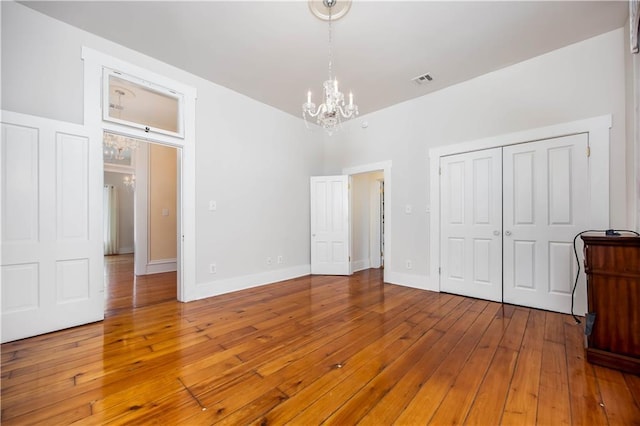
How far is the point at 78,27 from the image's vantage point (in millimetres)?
2705

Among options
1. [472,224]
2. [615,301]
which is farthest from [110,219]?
[615,301]

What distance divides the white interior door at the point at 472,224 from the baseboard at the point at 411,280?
16cm

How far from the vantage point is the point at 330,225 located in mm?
5094

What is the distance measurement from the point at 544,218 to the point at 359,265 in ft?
A: 10.7

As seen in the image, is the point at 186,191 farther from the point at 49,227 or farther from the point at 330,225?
the point at 330,225

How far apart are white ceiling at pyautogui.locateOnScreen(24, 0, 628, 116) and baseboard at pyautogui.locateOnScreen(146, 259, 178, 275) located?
3.92 metres

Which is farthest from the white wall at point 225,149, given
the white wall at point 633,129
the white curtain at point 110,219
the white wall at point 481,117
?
the white curtain at point 110,219

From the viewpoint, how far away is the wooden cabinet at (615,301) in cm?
186

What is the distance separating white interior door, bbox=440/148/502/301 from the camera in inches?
136

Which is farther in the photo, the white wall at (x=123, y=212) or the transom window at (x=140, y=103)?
the white wall at (x=123, y=212)

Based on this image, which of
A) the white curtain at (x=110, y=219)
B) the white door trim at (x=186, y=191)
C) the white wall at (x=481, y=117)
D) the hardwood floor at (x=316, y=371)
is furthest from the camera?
the white curtain at (x=110, y=219)

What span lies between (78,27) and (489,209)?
17.2ft

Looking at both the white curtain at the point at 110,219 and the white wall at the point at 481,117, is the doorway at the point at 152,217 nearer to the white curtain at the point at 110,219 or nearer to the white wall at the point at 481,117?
the white curtain at the point at 110,219

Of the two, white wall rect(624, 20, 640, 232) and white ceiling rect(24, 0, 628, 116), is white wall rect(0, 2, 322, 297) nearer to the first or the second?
white ceiling rect(24, 0, 628, 116)
